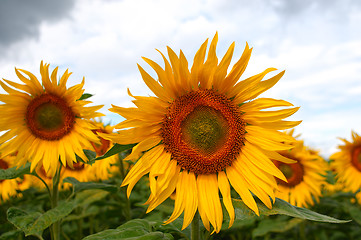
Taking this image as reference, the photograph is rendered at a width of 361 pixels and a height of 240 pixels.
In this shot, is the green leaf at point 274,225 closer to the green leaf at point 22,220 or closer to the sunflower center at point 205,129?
the sunflower center at point 205,129

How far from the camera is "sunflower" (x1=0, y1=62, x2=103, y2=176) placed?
341 centimetres

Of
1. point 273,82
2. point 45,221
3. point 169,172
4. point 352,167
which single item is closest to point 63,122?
point 45,221

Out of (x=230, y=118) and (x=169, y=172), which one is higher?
(x=230, y=118)

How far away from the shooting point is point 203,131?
234cm

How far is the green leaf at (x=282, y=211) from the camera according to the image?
182 centimetres

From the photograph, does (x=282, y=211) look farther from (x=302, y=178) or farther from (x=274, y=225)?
(x=302, y=178)

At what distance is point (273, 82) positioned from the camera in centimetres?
205

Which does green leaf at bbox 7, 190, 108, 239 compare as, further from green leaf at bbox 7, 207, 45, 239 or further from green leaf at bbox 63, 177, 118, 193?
green leaf at bbox 63, 177, 118, 193

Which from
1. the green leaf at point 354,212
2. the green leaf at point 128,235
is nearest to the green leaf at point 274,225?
the green leaf at point 354,212

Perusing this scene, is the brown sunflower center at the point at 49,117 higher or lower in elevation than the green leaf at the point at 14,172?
higher

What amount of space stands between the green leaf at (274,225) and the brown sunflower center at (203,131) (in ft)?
6.77

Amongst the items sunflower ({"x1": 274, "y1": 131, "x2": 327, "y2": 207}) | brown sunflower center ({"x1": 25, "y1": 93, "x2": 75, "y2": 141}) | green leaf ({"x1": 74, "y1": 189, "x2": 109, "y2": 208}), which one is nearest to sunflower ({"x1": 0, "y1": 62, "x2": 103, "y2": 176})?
brown sunflower center ({"x1": 25, "y1": 93, "x2": 75, "y2": 141})

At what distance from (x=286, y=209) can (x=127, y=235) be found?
3.25 ft

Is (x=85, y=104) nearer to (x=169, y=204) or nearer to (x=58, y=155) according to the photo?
(x=58, y=155)
